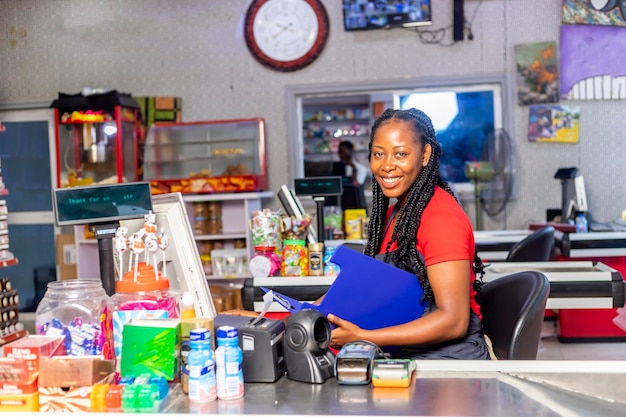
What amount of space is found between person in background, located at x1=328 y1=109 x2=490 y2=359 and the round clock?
15.9ft

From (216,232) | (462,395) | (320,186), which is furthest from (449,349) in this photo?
(216,232)

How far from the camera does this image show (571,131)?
669 centimetres

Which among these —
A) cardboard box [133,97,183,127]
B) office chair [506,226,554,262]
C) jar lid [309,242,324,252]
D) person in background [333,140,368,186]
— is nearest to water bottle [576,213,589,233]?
office chair [506,226,554,262]

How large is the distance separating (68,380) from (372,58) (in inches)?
233

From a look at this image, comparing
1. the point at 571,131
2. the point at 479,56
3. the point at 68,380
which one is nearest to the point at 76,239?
the point at 479,56

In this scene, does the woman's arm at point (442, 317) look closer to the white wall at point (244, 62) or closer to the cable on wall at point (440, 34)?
the white wall at point (244, 62)

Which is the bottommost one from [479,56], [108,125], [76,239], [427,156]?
[76,239]

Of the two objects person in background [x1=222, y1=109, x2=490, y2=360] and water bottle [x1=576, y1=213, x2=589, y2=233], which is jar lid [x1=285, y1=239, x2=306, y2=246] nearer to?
person in background [x1=222, y1=109, x2=490, y2=360]

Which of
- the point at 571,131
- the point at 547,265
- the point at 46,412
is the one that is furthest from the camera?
the point at 571,131

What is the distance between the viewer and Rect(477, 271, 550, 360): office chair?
207 centimetres

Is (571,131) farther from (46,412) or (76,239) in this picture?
(46,412)

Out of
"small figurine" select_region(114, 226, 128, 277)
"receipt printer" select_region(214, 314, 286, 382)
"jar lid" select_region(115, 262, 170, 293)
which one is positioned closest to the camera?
"receipt printer" select_region(214, 314, 286, 382)

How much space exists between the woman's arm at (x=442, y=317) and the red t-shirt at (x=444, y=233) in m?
0.03

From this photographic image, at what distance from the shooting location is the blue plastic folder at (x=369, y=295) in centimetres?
184
